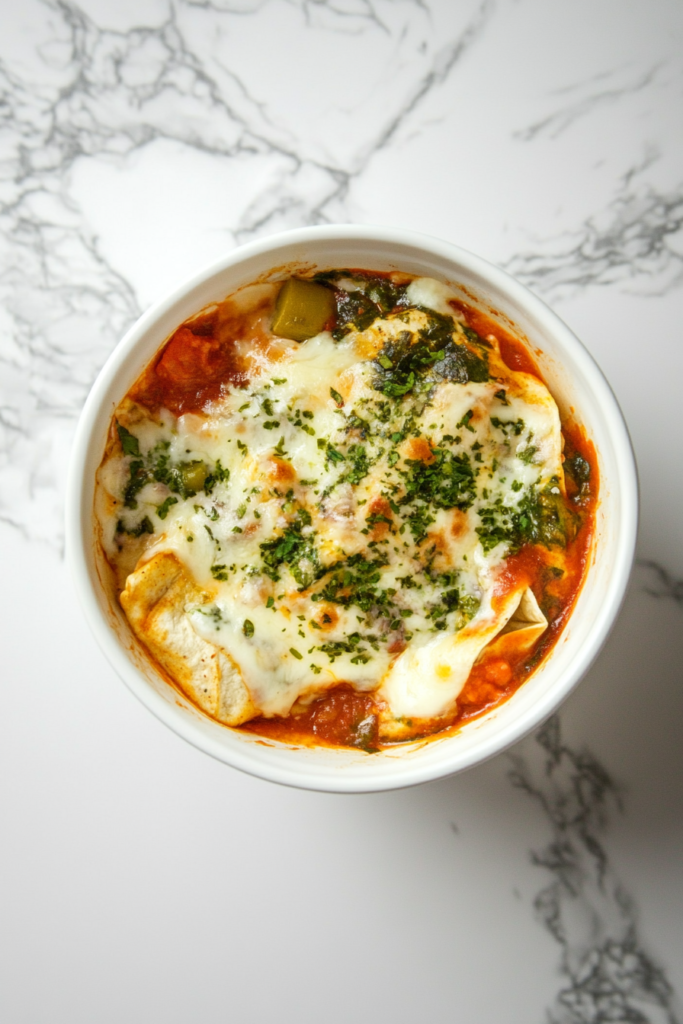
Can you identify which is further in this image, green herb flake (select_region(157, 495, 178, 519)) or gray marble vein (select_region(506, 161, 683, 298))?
gray marble vein (select_region(506, 161, 683, 298))

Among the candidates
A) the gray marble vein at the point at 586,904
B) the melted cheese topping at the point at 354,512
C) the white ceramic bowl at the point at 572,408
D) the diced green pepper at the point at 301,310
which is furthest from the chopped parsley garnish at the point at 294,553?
the gray marble vein at the point at 586,904

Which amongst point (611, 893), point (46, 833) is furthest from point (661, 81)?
point (46, 833)

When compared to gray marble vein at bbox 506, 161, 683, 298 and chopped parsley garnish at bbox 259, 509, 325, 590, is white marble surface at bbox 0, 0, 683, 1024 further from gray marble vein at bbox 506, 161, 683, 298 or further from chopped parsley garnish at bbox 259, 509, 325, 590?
chopped parsley garnish at bbox 259, 509, 325, 590

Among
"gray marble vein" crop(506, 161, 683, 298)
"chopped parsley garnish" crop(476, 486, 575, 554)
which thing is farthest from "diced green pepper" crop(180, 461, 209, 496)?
"gray marble vein" crop(506, 161, 683, 298)

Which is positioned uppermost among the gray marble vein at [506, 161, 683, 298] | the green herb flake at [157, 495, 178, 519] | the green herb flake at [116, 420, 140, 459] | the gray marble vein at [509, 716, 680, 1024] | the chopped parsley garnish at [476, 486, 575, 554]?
the gray marble vein at [506, 161, 683, 298]

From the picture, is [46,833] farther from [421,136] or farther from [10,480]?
[421,136]

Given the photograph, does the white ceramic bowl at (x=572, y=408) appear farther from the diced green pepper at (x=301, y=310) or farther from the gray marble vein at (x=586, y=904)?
the gray marble vein at (x=586, y=904)

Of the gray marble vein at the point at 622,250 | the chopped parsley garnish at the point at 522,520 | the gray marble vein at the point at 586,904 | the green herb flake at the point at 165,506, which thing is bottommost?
the gray marble vein at the point at 586,904

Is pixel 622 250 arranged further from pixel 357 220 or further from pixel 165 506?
pixel 165 506
